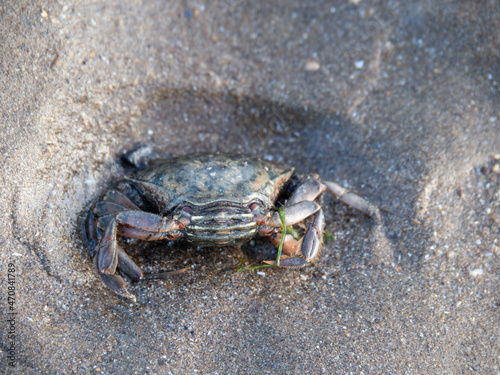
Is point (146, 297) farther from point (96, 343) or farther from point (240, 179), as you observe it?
point (240, 179)

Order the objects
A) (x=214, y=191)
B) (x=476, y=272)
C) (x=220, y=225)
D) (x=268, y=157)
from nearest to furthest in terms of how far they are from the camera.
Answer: (x=220, y=225), (x=214, y=191), (x=476, y=272), (x=268, y=157)

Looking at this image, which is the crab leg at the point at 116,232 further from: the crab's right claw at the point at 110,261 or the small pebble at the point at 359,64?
the small pebble at the point at 359,64

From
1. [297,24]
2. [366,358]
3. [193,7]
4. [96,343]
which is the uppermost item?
[297,24]

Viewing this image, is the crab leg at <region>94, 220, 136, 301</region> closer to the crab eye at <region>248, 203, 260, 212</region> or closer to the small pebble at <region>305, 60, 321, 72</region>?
the crab eye at <region>248, 203, 260, 212</region>

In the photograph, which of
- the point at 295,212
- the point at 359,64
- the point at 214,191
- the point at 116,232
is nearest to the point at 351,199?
the point at 295,212

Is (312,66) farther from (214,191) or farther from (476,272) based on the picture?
(476,272)

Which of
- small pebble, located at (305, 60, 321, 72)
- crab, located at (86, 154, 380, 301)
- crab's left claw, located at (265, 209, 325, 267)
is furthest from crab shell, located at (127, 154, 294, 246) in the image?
small pebble, located at (305, 60, 321, 72)

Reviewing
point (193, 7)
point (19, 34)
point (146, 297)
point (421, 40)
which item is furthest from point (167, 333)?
point (421, 40)

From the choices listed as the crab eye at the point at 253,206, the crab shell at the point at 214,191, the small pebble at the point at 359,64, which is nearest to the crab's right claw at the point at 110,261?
the crab shell at the point at 214,191
